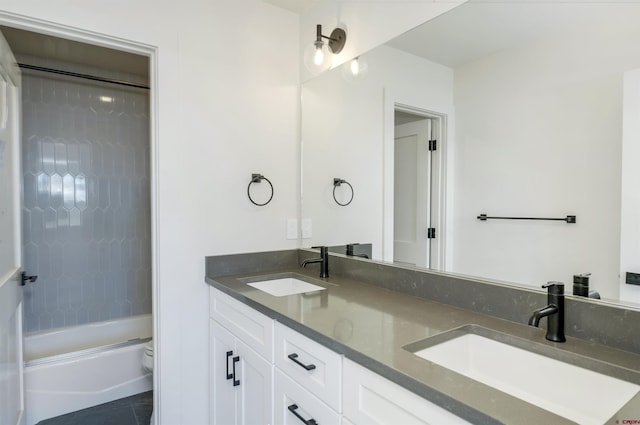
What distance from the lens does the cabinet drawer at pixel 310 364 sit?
1009mm

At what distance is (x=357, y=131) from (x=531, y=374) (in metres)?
1.37

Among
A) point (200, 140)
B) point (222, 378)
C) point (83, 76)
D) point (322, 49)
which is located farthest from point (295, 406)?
point (83, 76)

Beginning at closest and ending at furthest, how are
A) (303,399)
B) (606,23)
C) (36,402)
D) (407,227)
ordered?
1. (606,23)
2. (303,399)
3. (407,227)
4. (36,402)

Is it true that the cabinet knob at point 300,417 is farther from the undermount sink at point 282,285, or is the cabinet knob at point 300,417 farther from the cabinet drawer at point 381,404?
the undermount sink at point 282,285

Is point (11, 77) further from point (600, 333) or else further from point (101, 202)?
point (600, 333)

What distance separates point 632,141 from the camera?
957mm

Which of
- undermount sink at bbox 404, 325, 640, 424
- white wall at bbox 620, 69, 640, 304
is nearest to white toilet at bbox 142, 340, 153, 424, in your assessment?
undermount sink at bbox 404, 325, 640, 424

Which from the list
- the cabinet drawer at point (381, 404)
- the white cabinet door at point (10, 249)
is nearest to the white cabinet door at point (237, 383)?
the cabinet drawer at point (381, 404)

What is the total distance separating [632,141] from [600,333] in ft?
1.72

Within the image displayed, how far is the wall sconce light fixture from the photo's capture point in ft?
6.20

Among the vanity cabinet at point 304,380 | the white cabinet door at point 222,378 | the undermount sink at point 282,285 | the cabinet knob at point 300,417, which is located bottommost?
the white cabinet door at point 222,378

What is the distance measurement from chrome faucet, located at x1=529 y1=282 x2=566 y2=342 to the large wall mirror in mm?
113

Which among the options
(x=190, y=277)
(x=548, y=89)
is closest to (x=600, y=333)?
(x=548, y=89)

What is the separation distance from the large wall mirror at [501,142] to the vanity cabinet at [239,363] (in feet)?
2.25
